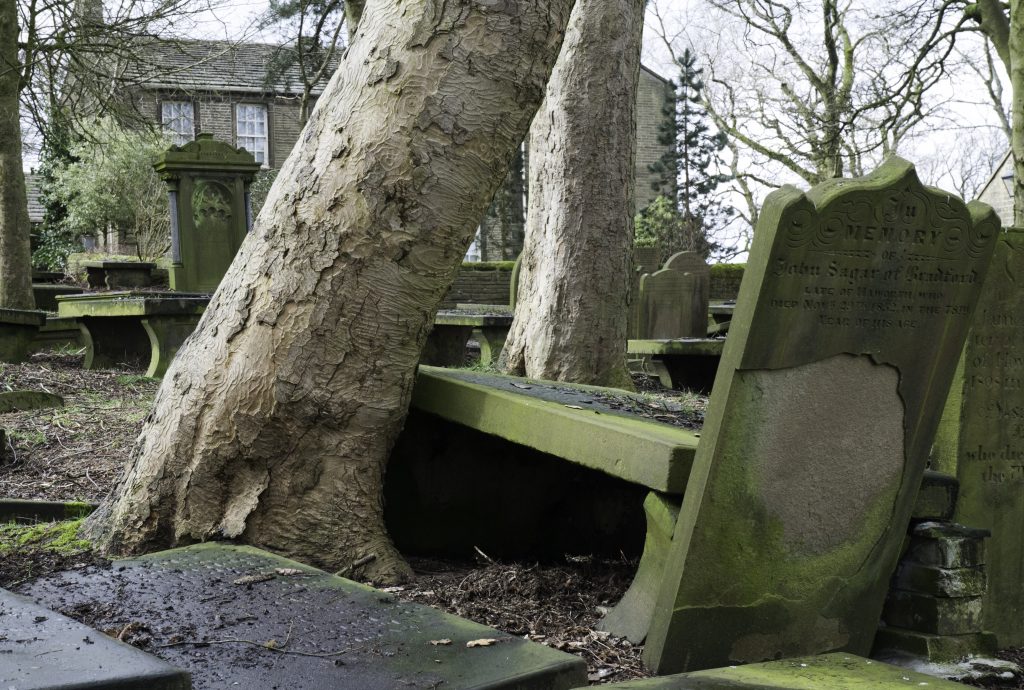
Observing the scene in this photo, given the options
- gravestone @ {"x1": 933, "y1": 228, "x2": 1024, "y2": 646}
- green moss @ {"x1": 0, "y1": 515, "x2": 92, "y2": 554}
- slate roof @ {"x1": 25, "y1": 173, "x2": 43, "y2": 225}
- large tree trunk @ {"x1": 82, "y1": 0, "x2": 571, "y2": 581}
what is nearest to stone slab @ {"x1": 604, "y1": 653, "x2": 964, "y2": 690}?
large tree trunk @ {"x1": 82, "y1": 0, "x2": 571, "y2": 581}

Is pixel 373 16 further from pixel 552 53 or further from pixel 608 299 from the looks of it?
pixel 608 299

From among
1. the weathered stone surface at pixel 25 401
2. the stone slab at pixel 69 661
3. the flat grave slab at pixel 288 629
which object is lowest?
the flat grave slab at pixel 288 629

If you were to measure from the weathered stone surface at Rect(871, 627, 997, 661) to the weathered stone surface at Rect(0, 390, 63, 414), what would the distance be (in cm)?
681

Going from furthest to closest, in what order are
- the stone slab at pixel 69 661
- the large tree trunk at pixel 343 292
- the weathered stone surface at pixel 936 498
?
the weathered stone surface at pixel 936 498 → the large tree trunk at pixel 343 292 → the stone slab at pixel 69 661

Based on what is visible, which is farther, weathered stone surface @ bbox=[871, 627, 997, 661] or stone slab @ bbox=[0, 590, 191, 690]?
weathered stone surface @ bbox=[871, 627, 997, 661]

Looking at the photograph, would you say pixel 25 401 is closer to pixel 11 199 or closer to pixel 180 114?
pixel 11 199

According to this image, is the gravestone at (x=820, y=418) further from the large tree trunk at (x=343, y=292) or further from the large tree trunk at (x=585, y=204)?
the large tree trunk at (x=585, y=204)

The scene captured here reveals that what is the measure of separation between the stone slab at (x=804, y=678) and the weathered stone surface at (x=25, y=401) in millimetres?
7118

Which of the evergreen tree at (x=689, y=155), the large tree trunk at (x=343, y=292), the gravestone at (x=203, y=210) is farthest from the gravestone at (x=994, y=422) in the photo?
the evergreen tree at (x=689, y=155)

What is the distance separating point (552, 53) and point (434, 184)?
703 millimetres

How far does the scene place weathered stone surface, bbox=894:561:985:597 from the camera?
4176 mm

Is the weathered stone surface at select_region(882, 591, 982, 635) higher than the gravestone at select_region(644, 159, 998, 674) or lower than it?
lower

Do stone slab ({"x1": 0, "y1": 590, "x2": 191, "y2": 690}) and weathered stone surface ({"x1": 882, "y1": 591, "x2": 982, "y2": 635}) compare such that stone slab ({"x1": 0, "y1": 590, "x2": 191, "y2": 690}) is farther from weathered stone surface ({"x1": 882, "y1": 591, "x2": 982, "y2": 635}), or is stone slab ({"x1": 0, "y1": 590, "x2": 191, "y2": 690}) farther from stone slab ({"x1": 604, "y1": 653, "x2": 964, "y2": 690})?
weathered stone surface ({"x1": 882, "y1": 591, "x2": 982, "y2": 635})

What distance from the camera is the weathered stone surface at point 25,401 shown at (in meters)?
8.45
